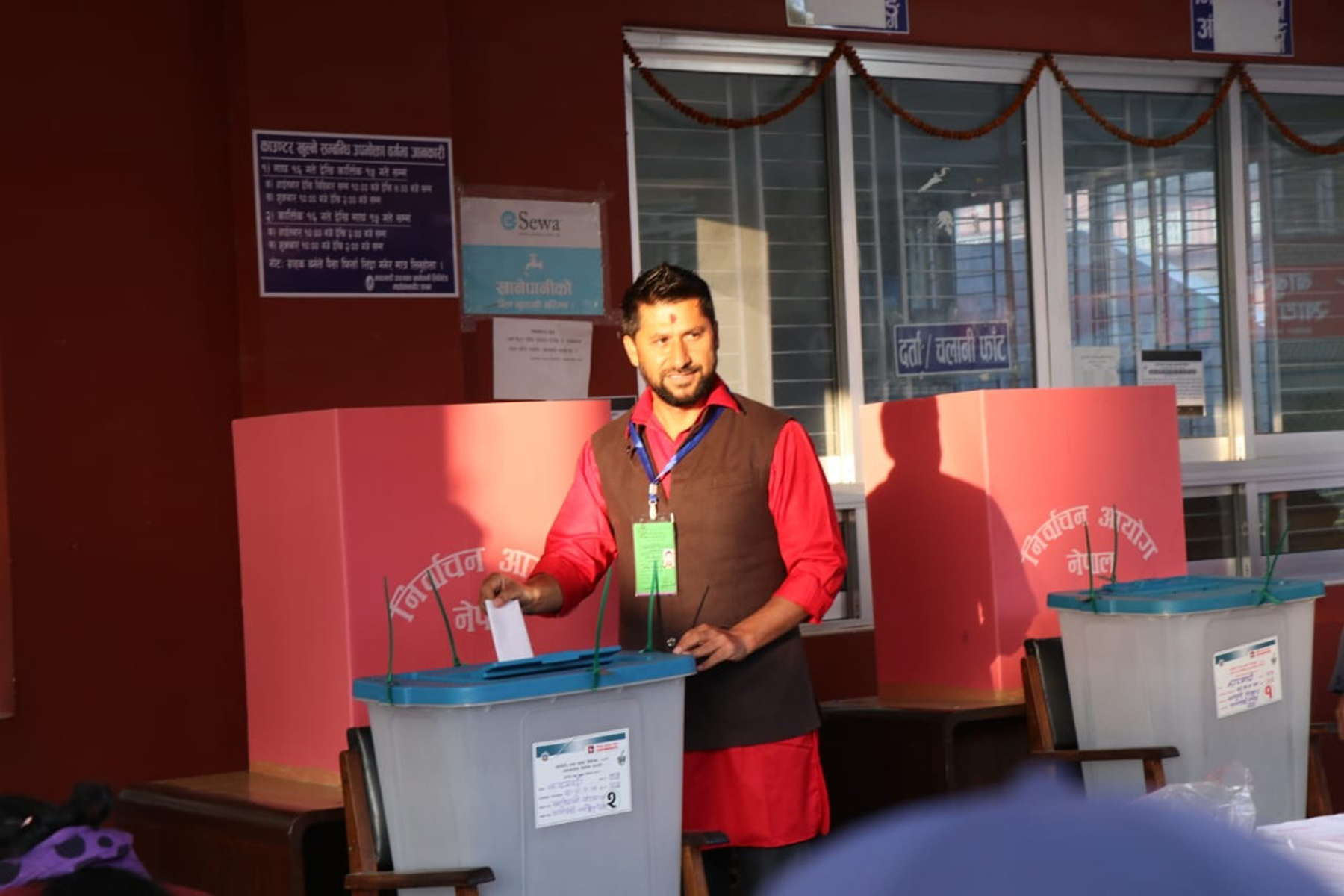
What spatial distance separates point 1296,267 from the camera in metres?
5.75

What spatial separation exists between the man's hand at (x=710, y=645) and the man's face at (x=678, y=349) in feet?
1.40

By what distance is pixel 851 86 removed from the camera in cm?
504

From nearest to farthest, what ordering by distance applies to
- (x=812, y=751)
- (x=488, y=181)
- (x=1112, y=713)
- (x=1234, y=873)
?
(x=1234, y=873)
(x=812, y=751)
(x=1112, y=713)
(x=488, y=181)

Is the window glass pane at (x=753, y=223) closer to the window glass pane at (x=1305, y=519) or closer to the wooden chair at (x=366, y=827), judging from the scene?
the window glass pane at (x=1305, y=519)

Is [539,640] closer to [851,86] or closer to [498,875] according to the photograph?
[498,875]

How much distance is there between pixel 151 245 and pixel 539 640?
1.65m

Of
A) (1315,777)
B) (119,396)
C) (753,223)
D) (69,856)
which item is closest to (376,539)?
(69,856)

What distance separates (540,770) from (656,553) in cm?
56

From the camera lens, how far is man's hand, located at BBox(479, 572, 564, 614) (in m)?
2.69

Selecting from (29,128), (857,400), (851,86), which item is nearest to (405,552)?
(29,128)

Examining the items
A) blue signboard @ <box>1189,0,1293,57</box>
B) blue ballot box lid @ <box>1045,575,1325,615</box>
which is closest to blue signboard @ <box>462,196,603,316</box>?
blue ballot box lid @ <box>1045,575,1325,615</box>

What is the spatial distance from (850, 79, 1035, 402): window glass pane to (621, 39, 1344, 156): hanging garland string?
6 centimetres

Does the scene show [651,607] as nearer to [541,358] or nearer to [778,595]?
[778,595]

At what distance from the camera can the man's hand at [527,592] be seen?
2.69 meters
